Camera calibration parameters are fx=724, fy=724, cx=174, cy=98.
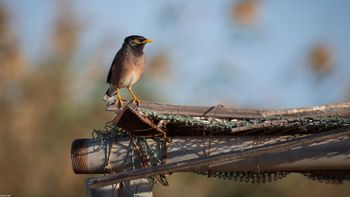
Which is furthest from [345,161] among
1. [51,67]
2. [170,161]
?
[51,67]

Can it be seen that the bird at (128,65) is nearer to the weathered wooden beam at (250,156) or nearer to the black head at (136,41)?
the black head at (136,41)

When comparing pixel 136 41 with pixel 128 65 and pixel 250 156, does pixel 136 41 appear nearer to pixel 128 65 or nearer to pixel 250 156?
pixel 128 65

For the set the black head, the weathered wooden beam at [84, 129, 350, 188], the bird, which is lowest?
the weathered wooden beam at [84, 129, 350, 188]

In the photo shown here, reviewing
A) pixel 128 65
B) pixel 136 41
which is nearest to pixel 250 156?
pixel 128 65

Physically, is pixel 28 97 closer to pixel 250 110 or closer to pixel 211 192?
pixel 211 192

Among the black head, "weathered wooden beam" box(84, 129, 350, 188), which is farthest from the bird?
"weathered wooden beam" box(84, 129, 350, 188)

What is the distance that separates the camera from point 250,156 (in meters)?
3.52

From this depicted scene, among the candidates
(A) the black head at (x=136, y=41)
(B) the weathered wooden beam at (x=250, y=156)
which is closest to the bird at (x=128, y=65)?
(A) the black head at (x=136, y=41)

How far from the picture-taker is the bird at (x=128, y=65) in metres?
6.40

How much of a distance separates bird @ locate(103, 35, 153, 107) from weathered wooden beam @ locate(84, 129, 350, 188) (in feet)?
8.71

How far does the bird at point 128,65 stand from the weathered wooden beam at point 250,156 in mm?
2654

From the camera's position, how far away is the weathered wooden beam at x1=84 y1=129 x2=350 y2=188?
3.41 meters

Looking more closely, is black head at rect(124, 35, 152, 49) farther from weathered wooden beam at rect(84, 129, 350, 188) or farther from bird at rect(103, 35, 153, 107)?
weathered wooden beam at rect(84, 129, 350, 188)

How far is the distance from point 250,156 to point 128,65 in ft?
10.0
